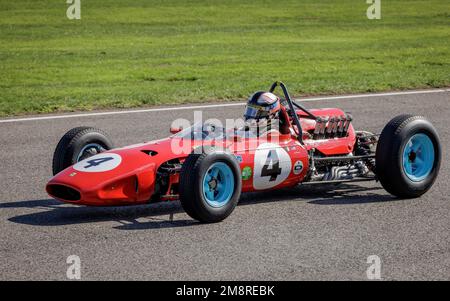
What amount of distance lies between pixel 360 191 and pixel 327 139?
0.70m

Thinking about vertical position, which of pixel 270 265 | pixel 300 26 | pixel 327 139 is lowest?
pixel 270 265

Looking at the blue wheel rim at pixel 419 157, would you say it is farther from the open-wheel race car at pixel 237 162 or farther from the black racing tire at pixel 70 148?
the black racing tire at pixel 70 148

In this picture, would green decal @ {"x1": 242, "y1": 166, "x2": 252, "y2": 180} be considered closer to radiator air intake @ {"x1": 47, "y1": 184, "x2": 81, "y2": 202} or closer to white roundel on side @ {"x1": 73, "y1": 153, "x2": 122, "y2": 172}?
white roundel on side @ {"x1": 73, "y1": 153, "x2": 122, "y2": 172}

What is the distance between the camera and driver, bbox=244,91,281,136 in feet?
30.7

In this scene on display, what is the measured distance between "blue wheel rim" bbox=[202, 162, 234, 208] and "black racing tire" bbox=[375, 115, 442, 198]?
1825 mm

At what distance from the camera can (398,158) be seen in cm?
926

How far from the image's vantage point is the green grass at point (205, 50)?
17.1 m

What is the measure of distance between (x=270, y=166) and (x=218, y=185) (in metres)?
0.78

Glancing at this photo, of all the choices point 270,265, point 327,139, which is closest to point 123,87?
point 327,139

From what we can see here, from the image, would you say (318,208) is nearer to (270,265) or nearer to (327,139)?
(327,139)

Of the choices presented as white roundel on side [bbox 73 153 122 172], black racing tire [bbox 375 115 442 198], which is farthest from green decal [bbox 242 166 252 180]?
black racing tire [bbox 375 115 442 198]

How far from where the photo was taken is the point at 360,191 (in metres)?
9.93

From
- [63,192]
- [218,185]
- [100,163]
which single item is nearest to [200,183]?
[218,185]

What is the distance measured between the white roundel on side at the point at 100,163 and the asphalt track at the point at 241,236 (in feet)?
1.65
